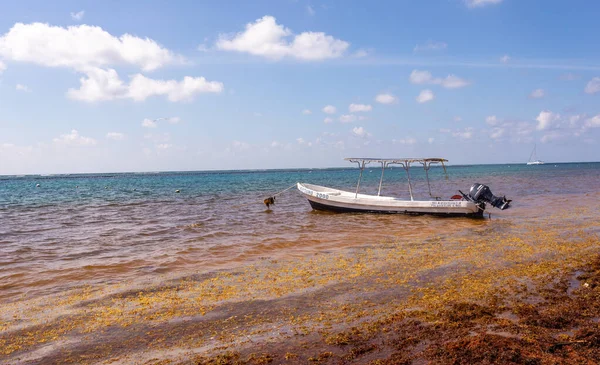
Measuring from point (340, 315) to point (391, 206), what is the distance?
763 inches

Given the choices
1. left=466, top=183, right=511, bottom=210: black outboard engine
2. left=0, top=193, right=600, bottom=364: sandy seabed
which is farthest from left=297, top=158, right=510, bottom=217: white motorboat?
left=0, top=193, right=600, bottom=364: sandy seabed

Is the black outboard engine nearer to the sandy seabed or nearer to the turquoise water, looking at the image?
the turquoise water

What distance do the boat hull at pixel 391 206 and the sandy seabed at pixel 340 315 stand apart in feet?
36.1

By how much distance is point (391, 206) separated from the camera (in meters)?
26.6

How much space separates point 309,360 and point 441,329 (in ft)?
8.03

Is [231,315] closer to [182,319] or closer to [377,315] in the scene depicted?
[182,319]

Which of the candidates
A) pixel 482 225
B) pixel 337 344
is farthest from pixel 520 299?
pixel 482 225

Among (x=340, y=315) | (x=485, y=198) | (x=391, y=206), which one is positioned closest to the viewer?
(x=340, y=315)

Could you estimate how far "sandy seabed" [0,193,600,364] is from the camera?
6.18m

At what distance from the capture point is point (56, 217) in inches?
1124

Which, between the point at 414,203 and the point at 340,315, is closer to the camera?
the point at 340,315

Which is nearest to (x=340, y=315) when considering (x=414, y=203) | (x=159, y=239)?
(x=159, y=239)

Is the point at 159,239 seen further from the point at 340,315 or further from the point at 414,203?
the point at 414,203

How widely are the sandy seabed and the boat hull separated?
11.0 metres
